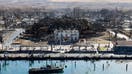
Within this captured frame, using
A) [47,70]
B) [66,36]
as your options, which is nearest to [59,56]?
[47,70]

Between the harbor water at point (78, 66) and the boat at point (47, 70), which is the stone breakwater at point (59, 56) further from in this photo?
the boat at point (47, 70)

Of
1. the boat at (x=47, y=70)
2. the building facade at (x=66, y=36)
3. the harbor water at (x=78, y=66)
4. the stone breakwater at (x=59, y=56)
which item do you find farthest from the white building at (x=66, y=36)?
the boat at (x=47, y=70)

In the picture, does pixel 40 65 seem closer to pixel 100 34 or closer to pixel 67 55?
pixel 67 55

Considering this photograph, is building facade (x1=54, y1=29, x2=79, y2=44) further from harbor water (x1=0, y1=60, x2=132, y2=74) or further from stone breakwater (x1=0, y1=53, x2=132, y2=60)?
harbor water (x1=0, y1=60, x2=132, y2=74)

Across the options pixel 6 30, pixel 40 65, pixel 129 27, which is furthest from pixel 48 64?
pixel 129 27

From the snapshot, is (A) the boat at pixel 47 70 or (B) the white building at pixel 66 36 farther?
(B) the white building at pixel 66 36

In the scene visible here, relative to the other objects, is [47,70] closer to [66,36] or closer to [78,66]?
[78,66]
